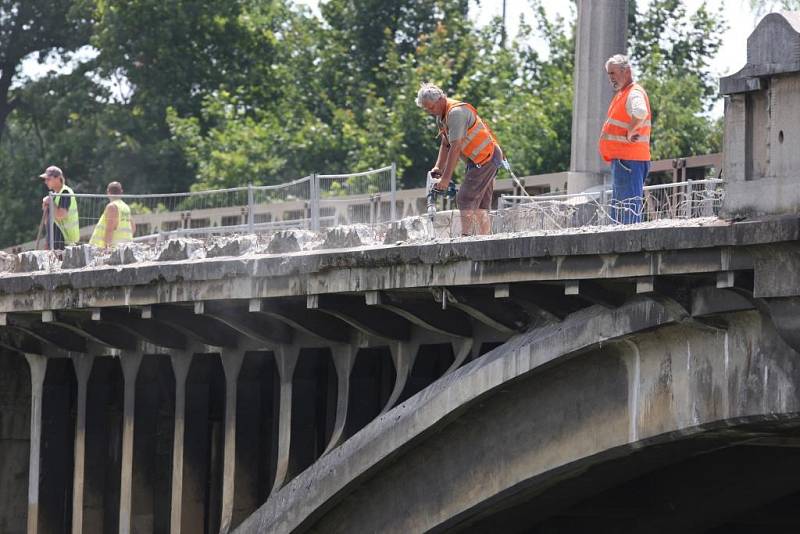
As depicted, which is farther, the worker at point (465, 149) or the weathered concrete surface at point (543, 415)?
the worker at point (465, 149)

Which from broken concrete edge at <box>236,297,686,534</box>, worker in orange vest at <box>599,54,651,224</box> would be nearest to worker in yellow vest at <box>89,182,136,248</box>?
broken concrete edge at <box>236,297,686,534</box>

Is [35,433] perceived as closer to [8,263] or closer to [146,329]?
[8,263]

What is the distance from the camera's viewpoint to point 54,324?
22.0 meters

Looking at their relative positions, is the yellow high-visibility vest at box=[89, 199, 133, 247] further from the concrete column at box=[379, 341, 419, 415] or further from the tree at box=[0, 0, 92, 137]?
the tree at box=[0, 0, 92, 137]

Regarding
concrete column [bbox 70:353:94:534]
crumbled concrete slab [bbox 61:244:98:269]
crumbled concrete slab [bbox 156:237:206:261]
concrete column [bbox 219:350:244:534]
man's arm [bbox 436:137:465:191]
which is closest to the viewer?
man's arm [bbox 436:137:465:191]

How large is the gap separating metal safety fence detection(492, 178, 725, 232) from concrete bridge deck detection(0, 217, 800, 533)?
542mm

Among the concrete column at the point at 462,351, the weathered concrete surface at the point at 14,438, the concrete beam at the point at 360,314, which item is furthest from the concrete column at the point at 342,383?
the weathered concrete surface at the point at 14,438

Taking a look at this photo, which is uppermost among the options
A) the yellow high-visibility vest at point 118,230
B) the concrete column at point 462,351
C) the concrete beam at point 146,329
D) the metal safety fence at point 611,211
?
the metal safety fence at point 611,211

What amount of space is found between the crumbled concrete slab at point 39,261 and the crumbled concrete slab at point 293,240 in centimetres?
454

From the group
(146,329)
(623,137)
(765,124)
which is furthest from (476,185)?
(146,329)

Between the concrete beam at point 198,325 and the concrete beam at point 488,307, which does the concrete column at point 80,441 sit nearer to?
the concrete beam at point 198,325

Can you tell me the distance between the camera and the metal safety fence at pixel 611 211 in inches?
576

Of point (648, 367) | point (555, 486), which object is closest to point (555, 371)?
point (648, 367)

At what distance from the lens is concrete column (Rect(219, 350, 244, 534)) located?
20016mm
